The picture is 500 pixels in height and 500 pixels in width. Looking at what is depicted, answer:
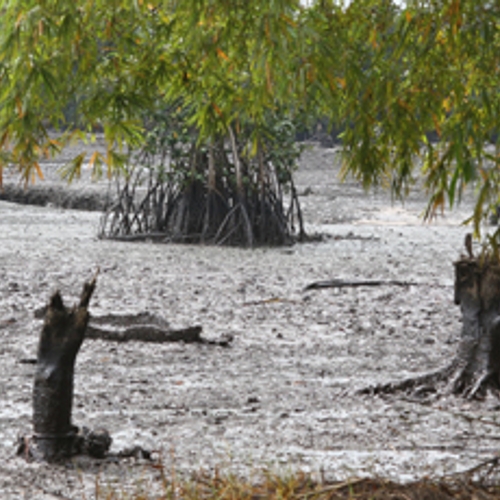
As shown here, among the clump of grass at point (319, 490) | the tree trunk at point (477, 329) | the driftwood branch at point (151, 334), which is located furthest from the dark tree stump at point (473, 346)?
the clump of grass at point (319, 490)

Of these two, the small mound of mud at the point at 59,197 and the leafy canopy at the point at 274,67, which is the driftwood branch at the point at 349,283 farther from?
the small mound of mud at the point at 59,197

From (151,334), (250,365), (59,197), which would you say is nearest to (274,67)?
(250,365)

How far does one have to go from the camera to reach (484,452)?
10.9 ft

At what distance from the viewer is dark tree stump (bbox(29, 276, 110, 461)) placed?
3.19 meters

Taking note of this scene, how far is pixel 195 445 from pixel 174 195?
7639mm

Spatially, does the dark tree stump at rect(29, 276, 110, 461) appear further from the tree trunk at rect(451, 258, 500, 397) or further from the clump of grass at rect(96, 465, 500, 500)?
the tree trunk at rect(451, 258, 500, 397)

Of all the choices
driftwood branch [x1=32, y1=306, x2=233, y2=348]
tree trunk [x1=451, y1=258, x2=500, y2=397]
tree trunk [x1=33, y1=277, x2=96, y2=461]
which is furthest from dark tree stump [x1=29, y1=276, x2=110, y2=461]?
driftwood branch [x1=32, y1=306, x2=233, y2=348]

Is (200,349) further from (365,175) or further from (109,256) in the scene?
(109,256)

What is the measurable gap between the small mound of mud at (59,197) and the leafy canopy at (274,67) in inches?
472

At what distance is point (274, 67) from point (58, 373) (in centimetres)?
122

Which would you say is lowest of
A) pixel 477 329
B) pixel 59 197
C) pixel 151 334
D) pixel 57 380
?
pixel 59 197

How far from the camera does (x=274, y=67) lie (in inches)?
122

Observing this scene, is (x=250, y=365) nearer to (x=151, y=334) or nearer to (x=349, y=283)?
(x=151, y=334)

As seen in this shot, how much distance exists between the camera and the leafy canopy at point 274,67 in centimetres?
295
